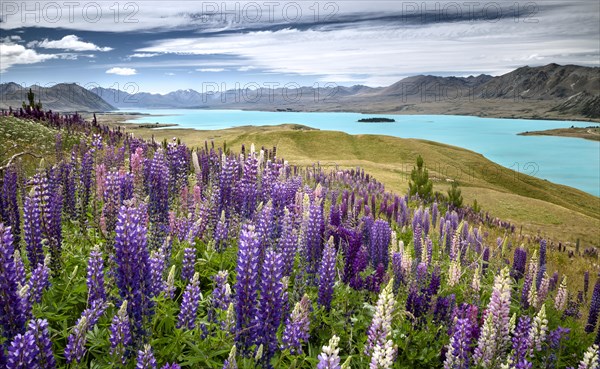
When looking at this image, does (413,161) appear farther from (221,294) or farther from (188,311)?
(188,311)

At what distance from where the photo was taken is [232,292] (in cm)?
Result: 591

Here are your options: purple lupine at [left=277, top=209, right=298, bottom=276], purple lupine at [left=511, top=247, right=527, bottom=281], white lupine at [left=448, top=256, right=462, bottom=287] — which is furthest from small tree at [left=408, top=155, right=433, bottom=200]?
purple lupine at [left=277, top=209, right=298, bottom=276]

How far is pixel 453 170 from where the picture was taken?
163 feet

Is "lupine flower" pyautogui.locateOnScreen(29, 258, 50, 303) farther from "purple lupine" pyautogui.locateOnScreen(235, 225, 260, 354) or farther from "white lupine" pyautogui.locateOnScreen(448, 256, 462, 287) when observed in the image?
"white lupine" pyautogui.locateOnScreen(448, 256, 462, 287)

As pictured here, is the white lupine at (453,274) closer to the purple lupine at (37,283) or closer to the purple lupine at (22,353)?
the purple lupine at (37,283)

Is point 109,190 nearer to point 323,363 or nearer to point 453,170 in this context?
point 323,363

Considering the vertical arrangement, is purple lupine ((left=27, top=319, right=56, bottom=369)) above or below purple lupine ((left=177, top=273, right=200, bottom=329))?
above

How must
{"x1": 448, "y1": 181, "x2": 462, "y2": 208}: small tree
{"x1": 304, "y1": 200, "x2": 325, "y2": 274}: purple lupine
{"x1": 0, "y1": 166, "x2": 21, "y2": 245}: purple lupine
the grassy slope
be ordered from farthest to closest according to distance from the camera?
the grassy slope < {"x1": 448, "y1": 181, "x2": 462, "y2": 208}: small tree < {"x1": 0, "y1": 166, "x2": 21, "y2": 245}: purple lupine < {"x1": 304, "y1": 200, "x2": 325, "y2": 274}: purple lupine

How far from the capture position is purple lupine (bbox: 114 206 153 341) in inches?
153

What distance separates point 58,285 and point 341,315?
13.1 feet

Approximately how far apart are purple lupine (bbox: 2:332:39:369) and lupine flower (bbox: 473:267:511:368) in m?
4.39

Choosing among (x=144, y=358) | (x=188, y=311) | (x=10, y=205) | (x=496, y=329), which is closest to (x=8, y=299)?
(x=144, y=358)

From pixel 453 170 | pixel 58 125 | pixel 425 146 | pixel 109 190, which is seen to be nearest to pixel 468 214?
pixel 109 190

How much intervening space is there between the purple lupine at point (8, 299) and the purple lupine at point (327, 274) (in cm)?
320
